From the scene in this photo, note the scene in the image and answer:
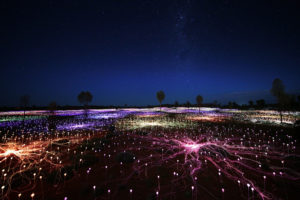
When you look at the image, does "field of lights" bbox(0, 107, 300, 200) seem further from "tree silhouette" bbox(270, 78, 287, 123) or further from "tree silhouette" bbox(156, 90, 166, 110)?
"tree silhouette" bbox(156, 90, 166, 110)

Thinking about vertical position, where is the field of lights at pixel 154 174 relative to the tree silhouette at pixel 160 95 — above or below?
below

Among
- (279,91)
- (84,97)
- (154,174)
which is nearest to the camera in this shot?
(154,174)

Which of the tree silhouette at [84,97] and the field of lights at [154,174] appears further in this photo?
the tree silhouette at [84,97]

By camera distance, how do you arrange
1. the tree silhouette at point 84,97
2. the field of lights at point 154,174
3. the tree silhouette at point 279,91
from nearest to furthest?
the field of lights at point 154,174 < the tree silhouette at point 279,91 < the tree silhouette at point 84,97

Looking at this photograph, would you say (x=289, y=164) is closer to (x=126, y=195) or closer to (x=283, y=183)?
(x=283, y=183)

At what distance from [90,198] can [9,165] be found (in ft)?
20.3

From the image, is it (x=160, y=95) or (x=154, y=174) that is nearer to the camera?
(x=154, y=174)

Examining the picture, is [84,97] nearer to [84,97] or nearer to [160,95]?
[84,97]

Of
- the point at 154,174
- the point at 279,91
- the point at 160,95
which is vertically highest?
the point at 160,95

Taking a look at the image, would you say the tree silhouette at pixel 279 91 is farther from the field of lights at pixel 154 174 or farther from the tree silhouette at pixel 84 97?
the tree silhouette at pixel 84 97

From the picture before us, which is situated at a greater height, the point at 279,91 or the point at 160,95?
the point at 160,95

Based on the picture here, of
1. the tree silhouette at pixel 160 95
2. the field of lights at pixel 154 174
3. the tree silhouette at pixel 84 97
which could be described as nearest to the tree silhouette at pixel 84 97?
the tree silhouette at pixel 84 97

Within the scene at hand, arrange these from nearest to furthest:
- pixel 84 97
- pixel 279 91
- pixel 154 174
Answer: pixel 154 174 → pixel 279 91 → pixel 84 97

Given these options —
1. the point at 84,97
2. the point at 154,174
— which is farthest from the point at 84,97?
the point at 154,174
